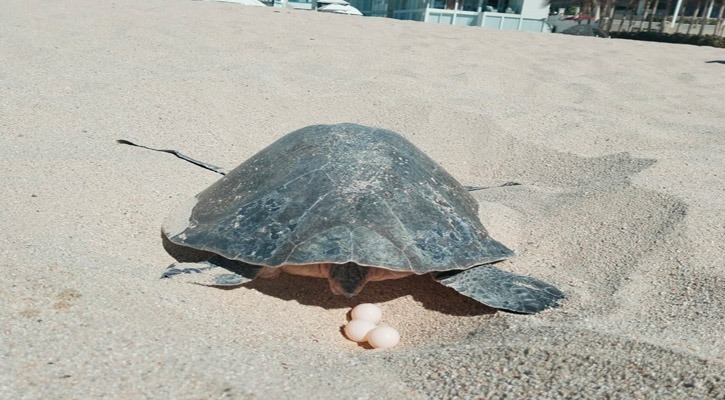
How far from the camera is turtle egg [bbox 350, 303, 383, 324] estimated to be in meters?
1.84

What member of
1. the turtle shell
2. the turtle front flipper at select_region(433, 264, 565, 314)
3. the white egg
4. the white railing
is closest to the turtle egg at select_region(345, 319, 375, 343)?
the white egg

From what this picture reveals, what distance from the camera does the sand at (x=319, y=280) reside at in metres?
1.38

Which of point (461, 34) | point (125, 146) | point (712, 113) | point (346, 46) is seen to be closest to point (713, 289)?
point (125, 146)

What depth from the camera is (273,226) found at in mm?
1905

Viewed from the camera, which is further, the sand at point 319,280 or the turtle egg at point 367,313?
the turtle egg at point 367,313

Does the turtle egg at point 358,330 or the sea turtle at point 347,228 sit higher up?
the sea turtle at point 347,228

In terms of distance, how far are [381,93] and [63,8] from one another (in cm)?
415

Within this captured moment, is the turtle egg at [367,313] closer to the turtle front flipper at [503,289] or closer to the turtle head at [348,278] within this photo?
the turtle head at [348,278]

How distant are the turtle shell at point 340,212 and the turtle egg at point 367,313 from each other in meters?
0.18

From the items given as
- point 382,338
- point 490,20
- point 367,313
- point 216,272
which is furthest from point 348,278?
point 490,20

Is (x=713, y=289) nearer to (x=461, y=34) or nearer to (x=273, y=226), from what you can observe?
(x=273, y=226)

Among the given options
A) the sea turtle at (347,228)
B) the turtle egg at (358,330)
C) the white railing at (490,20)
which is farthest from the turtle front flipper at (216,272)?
the white railing at (490,20)

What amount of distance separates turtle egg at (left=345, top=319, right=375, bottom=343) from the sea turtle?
4.1 inches

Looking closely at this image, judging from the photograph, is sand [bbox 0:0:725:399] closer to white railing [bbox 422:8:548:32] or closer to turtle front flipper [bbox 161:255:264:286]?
turtle front flipper [bbox 161:255:264:286]
